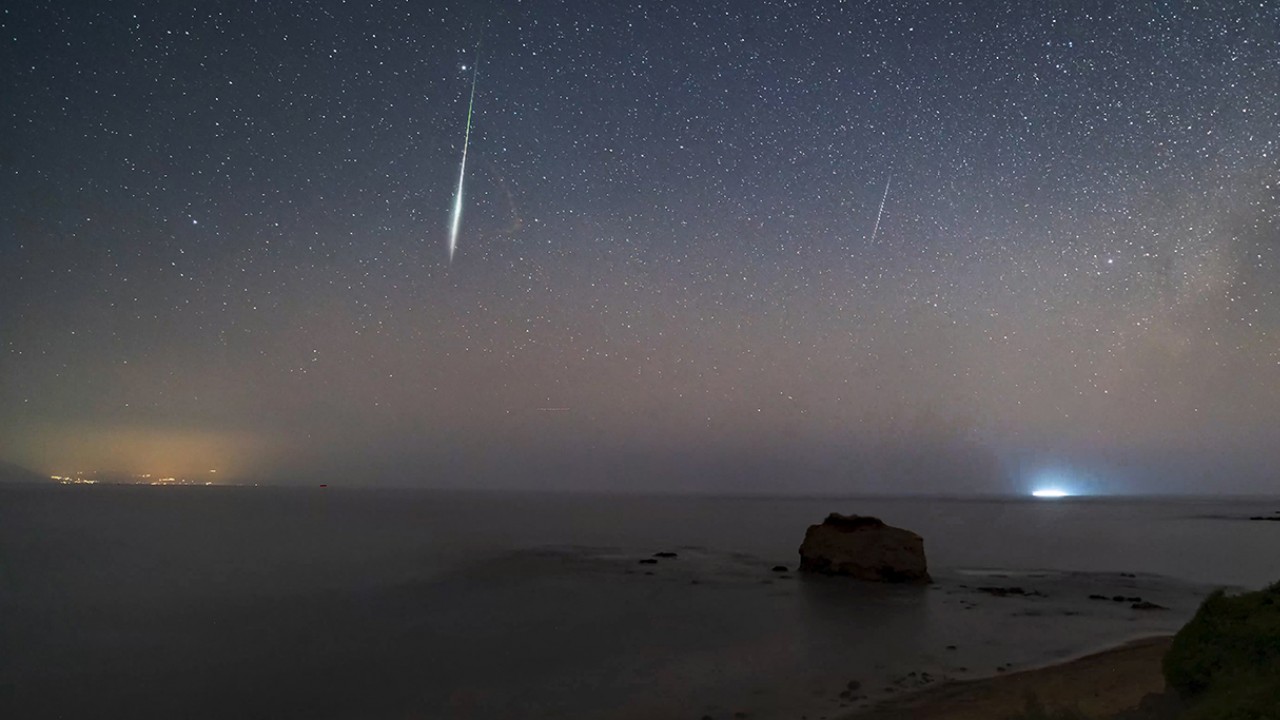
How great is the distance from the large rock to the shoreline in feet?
52.8

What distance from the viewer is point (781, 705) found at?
1301 centimetres

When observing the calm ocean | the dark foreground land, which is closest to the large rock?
the calm ocean

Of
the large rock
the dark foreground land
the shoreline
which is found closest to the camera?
the dark foreground land

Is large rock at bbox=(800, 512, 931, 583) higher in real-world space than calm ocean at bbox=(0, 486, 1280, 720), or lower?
higher

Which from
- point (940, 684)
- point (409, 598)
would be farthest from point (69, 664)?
point (940, 684)

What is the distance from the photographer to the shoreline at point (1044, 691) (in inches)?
425

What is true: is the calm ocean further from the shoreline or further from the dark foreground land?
the dark foreground land

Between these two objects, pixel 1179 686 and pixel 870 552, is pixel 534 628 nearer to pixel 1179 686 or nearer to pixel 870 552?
pixel 870 552

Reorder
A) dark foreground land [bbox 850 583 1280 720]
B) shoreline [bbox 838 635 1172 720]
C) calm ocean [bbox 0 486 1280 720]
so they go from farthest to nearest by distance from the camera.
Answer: calm ocean [bbox 0 486 1280 720] → shoreline [bbox 838 635 1172 720] → dark foreground land [bbox 850 583 1280 720]

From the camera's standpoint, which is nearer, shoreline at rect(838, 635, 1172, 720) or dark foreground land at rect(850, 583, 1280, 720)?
dark foreground land at rect(850, 583, 1280, 720)

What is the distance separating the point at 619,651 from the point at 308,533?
65.5 meters

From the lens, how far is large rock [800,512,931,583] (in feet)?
103

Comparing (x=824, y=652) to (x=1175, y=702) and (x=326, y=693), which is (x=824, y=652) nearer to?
(x=1175, y=702)

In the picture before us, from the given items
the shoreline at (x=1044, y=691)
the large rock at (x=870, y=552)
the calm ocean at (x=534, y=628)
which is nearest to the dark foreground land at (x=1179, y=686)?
the shoreline at (x=1044, y=691)
